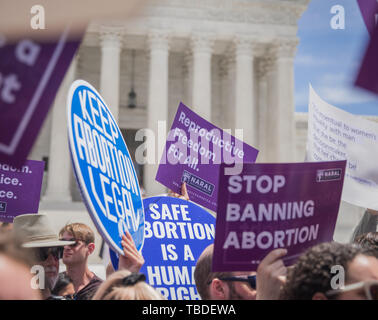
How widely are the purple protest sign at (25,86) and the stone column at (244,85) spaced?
32627mm

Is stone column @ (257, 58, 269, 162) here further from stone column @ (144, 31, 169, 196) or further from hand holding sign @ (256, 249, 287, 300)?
hand holding sign @ (256, 249, 287, 300)

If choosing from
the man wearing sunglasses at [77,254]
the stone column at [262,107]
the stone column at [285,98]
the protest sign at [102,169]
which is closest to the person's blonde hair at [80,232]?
the man wearing sunglasses at [77,254]

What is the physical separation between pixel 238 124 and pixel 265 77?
7.10 metres

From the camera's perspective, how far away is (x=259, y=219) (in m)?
4.23

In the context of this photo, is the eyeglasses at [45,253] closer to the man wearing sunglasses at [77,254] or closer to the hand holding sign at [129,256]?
the man wearing sunglasses at [77,254]

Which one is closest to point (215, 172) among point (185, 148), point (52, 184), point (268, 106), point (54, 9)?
Result: point (185, 148)

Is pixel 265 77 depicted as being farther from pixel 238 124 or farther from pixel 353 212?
pixel 353 212

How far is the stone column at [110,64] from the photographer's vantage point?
3403 cm

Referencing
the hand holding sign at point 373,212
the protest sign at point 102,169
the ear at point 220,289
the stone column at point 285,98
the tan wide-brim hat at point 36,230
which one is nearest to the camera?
the protest sign at point 102,169

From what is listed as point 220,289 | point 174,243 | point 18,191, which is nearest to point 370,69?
point 220,289

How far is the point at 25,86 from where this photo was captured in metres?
3.04

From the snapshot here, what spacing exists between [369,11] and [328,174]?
204 cm

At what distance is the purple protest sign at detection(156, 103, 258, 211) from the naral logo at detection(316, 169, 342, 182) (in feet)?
13.3

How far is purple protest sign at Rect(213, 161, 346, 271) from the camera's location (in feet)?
13.5
